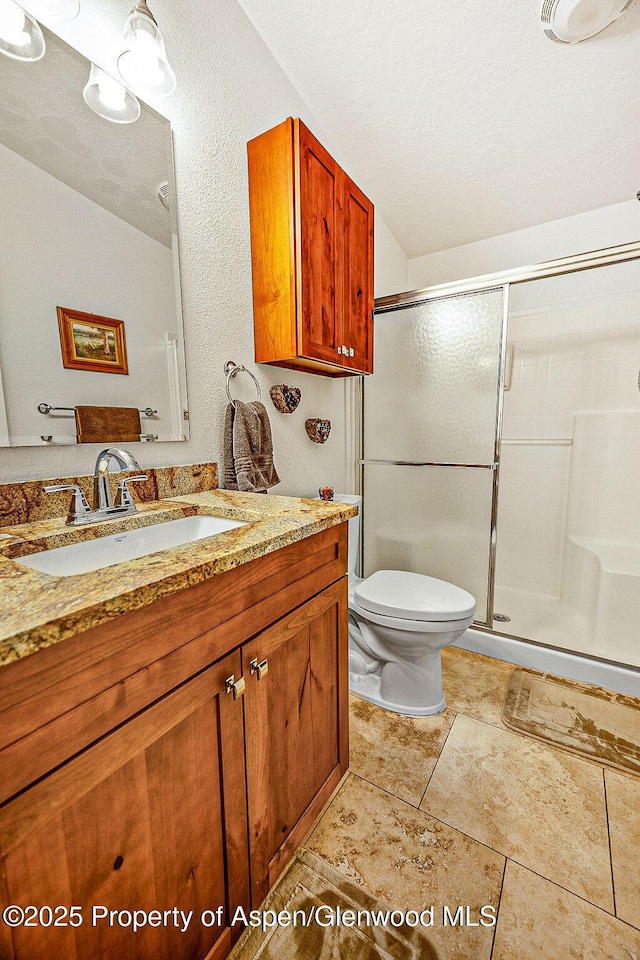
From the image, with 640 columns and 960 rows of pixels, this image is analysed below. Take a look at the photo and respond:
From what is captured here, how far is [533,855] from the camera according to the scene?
3.28 ft

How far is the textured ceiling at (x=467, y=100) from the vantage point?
1286 mm

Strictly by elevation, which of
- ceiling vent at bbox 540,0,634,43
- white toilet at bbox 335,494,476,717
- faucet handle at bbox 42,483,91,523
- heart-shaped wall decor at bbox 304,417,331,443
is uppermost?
ceiling vent at bbox 540,0,634,43

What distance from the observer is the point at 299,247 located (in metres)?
1.27

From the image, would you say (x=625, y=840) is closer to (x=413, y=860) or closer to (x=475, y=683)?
(x=413, y=860)

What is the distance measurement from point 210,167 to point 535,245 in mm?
1878

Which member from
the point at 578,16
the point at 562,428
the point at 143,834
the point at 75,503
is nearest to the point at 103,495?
the point at 75,503

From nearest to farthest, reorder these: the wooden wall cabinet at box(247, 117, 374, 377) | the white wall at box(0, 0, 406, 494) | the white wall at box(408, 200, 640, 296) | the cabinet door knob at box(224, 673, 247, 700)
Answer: the cabinet door knob at box(224, 673, 247, 700), the white wall at box(0, 0, 406, 494), the wooden wall cabinet at box(247, 117, 374, 377), the white wall at box(408, 200, 640, 296)

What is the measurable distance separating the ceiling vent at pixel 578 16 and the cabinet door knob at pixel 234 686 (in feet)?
6.57

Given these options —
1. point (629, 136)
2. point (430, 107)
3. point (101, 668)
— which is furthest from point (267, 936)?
point (629, 136)

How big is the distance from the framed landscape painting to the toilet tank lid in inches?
45.0

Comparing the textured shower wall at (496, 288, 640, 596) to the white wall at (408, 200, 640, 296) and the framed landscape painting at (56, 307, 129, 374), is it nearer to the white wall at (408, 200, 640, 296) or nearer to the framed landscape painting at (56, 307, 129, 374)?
the white wall at (408, 200, 640, 296)

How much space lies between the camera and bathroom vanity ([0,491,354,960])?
45cm

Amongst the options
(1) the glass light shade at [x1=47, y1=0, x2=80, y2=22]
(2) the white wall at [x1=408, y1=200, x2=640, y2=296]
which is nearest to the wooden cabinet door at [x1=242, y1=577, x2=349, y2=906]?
(1) the glass light shade at [x1=47, y1=0, x2=80, y2=22]

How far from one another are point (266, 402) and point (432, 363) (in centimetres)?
95
